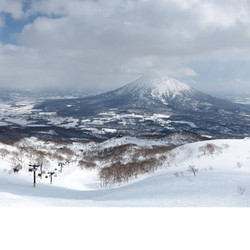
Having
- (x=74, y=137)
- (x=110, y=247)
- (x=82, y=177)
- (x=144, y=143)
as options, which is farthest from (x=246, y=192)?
(x=74, y=137)

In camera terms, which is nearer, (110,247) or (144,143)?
(110,247)

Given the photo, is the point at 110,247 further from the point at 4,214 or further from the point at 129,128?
the point at 129,128

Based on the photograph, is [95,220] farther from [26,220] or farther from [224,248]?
[224,248]

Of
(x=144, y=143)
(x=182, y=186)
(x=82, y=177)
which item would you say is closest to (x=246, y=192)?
(x=182, y=186)

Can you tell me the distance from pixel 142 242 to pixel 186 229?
3.23ft

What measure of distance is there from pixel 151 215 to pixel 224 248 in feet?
5.63

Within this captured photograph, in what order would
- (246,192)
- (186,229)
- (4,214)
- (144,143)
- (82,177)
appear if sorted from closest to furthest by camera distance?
(186,229), (4,214), (246,192), (82,177), (144,143)

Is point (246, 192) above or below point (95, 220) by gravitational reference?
below

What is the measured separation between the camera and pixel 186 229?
533 cm

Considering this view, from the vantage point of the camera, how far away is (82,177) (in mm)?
59562

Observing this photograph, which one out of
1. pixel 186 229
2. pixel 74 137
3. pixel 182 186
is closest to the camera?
pixel 186 229

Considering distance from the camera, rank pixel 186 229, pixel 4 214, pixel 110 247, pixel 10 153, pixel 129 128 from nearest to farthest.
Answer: pixel 110 247 → pixel 186 229 → pixel 4 214 → pixel 10 153 → pixel 129 128

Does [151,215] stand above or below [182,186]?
above

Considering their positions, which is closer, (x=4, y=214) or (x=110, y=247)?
(x=110, y=247)
